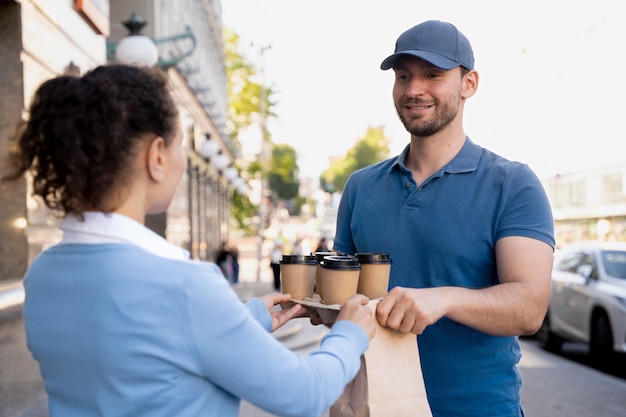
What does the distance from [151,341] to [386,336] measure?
2.25 ft

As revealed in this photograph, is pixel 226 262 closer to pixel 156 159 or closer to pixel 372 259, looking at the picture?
pixel 372 259

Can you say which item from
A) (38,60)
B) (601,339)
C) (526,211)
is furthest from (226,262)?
(526,211)

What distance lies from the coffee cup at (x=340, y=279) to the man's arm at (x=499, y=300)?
0.36 ft

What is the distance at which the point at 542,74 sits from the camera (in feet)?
127

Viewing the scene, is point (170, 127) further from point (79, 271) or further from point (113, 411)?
point (113, 411)

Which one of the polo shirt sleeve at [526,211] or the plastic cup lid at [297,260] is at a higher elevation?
the polo shirt sleeve at [526,211]

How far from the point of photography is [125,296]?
4.44 ft

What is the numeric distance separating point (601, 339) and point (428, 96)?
799cm


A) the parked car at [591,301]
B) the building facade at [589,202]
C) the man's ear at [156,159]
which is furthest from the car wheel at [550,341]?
the building facade at [589,202]

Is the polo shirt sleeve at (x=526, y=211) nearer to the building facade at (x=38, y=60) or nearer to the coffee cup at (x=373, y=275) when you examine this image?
the coffee cup at (x=373, y=275)

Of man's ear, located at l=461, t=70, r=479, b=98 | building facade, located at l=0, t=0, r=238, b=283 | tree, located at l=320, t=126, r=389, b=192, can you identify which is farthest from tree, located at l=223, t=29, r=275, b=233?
tree, located at l=320, t=126, r=389, b=192

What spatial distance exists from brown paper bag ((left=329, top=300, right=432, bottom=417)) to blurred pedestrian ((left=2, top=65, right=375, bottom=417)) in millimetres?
262

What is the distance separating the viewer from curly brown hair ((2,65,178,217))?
4.61 feet

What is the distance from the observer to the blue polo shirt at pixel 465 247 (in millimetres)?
2070
